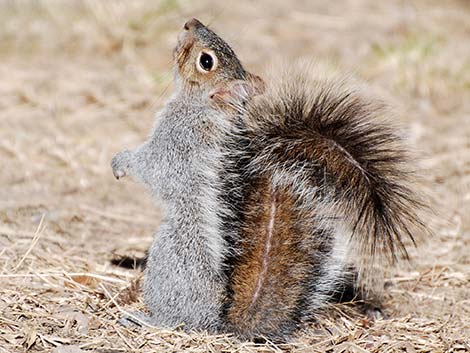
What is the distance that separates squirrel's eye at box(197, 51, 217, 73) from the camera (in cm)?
357

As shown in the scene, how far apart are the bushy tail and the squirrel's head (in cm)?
34

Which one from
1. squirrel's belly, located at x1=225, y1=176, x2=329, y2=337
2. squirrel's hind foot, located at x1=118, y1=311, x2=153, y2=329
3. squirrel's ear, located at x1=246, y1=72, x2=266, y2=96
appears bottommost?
squirrel's hind foot, located at x1=118, y1=311, x2=153, y2=329

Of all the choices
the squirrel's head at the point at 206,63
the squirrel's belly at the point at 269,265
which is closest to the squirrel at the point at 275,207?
the squirrel's belly at the point at 269,265

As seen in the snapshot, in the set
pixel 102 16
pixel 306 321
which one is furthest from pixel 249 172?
pixel 102 16

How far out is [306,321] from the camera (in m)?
3.45

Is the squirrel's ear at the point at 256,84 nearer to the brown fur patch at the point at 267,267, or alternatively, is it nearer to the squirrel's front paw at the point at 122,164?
the brown fur patch at the point at 267,267

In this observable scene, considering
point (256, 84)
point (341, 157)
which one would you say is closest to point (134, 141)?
point (256, 84)

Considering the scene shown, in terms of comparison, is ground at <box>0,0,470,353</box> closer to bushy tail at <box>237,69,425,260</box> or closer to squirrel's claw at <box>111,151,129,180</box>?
bushy tail at <box>237,69,425,260</box>

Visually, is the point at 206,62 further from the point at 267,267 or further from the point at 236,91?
the point at 267,267

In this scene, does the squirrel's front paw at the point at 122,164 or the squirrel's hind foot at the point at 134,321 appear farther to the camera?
the squirrel's front paw at the point at 122,164

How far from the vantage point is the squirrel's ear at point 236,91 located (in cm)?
346

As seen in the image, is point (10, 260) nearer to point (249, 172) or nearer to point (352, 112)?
point (249, 172)

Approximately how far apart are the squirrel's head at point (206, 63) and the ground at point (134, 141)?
480mm

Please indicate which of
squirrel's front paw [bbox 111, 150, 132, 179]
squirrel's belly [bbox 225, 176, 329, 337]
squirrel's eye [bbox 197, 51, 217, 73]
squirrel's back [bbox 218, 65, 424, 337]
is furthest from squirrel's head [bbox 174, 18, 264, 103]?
squirrel's belly [bbox 225, 176, 329, 337]
